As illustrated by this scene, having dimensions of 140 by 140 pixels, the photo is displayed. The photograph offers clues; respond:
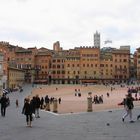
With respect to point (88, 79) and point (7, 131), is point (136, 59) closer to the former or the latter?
point (88, 79)

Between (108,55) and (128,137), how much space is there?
15268 centimetres

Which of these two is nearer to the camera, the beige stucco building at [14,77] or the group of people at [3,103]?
the group of people at [3,103]

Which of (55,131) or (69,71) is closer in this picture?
(55,131)

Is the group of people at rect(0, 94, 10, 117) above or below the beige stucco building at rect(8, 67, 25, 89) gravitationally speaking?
below

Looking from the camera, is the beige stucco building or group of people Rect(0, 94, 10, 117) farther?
the beige stucco building

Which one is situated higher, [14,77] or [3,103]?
[14,77]

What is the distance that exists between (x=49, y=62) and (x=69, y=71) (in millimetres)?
8596

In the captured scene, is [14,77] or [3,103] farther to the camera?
[14,77]

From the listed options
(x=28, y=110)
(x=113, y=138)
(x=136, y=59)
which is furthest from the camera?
(x=136, y=59)

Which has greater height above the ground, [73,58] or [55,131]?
[73,58]

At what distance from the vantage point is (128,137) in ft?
44.4

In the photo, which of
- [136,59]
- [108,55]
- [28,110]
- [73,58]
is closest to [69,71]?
[73,58]

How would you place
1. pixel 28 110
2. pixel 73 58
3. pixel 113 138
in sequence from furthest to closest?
1. pixel 73 58
2. pixel 28 110
3. pixel 113 138

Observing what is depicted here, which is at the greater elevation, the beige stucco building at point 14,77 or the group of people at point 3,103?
the beige stucco building at point 14,77
